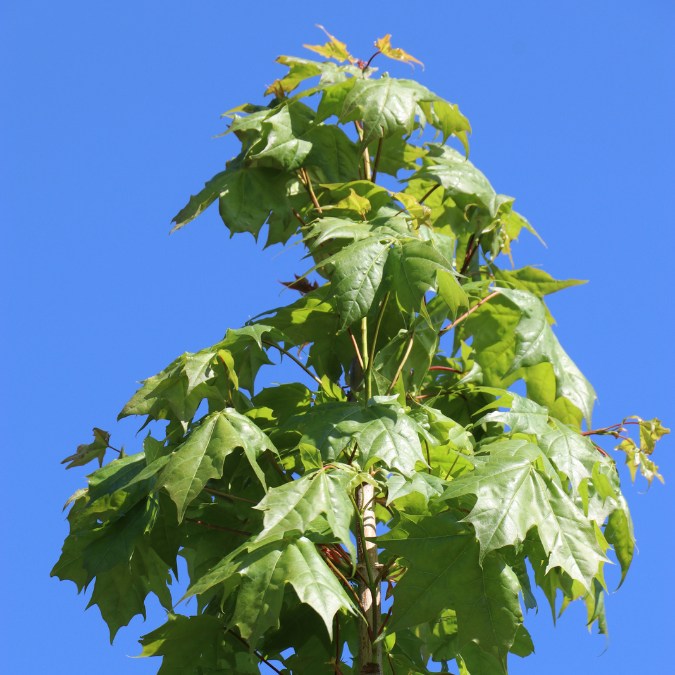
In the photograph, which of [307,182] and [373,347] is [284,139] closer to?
[307,182]

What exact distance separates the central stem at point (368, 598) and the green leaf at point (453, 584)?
0.50 ft

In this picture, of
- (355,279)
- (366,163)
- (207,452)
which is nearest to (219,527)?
(207,452)

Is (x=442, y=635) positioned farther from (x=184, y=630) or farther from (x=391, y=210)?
(x=391, y=210)

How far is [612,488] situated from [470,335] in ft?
2.66

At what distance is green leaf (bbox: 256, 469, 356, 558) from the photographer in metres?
2.49

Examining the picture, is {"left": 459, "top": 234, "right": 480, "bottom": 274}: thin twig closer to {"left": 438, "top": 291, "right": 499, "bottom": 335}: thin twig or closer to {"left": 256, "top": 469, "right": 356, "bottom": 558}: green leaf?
{"left": 438, "top": 291, "right": 499, "bottom": 335}: thin twig

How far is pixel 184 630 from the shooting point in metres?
2.93

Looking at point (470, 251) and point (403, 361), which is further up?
point (470, 251)

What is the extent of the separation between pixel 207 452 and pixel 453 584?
2.45 ft

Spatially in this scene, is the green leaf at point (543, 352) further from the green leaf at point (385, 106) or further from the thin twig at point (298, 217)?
the thin twig at point (298, 217)

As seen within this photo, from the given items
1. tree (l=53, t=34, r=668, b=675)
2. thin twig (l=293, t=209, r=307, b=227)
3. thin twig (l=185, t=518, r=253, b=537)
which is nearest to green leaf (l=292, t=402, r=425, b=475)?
tree (l=53, t=34, r=668, b=675)

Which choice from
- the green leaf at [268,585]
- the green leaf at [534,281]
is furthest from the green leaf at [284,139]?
the green leaf at [268,585]

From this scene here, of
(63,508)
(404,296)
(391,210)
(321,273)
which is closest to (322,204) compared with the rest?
(321,273)

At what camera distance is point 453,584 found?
2641mm
